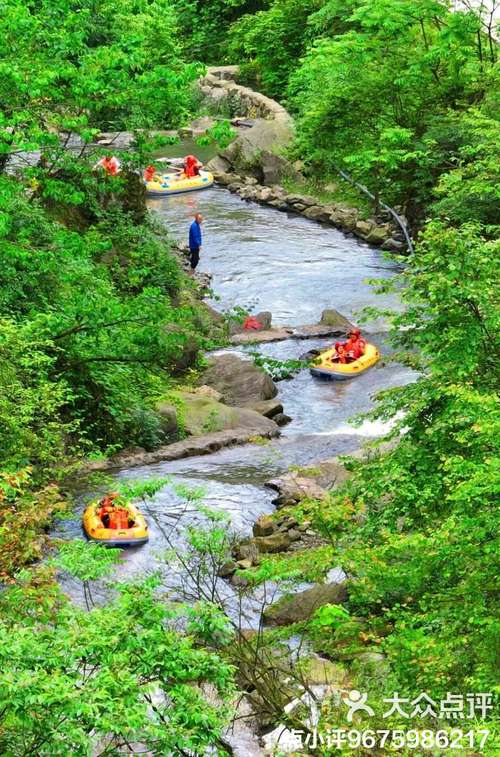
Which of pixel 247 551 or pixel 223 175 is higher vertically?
pixel 247 551

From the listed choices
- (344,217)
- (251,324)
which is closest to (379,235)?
(344,217)

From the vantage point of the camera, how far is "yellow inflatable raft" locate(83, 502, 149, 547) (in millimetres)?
12789

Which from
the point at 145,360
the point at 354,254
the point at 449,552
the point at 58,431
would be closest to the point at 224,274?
the point at 354,254

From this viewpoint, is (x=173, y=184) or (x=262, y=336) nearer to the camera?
(x=262, y=336)

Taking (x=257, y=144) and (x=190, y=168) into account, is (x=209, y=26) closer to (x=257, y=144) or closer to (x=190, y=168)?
(x=257, y=144)

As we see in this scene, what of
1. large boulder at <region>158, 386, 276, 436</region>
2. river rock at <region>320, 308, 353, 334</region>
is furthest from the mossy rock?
river rock at <region>320, 308, 353, 334</region>

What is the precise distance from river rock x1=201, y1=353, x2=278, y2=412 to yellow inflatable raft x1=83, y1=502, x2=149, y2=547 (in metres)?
6.55

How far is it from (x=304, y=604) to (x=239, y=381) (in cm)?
923

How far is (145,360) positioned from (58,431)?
204cm

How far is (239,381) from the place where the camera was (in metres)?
20.1

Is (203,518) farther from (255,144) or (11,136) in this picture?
(255,144)

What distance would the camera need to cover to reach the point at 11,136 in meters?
12.8

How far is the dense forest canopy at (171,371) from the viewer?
6344mm

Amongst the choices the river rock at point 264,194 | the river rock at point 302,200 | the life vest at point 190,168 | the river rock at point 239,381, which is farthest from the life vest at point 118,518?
the life vest at point 190,168
